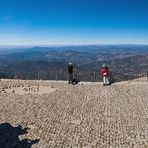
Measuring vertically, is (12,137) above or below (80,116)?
below

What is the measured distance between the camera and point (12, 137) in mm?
17531

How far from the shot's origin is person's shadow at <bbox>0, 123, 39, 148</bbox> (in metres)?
16.3

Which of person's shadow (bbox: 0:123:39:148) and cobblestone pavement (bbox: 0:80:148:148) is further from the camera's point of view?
cobblestone pavement (bbox: 0:80:148:148)

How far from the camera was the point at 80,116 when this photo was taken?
832 inches

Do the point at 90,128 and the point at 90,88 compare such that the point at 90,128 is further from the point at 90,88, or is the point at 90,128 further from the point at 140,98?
the point at 90,88

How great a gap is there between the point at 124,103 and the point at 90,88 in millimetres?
6499

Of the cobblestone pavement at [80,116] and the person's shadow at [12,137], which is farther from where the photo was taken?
the cobblestone pavement at [80,116]

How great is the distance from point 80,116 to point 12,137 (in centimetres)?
613

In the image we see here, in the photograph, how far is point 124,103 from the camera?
80.2 feet

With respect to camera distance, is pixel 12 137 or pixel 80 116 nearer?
pixel 12 137

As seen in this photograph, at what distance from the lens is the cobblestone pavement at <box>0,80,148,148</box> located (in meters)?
16.8

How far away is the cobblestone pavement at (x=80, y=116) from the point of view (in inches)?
663

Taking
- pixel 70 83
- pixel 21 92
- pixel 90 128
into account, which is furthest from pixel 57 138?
pixel 70 83

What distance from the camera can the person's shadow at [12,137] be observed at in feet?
53.5
